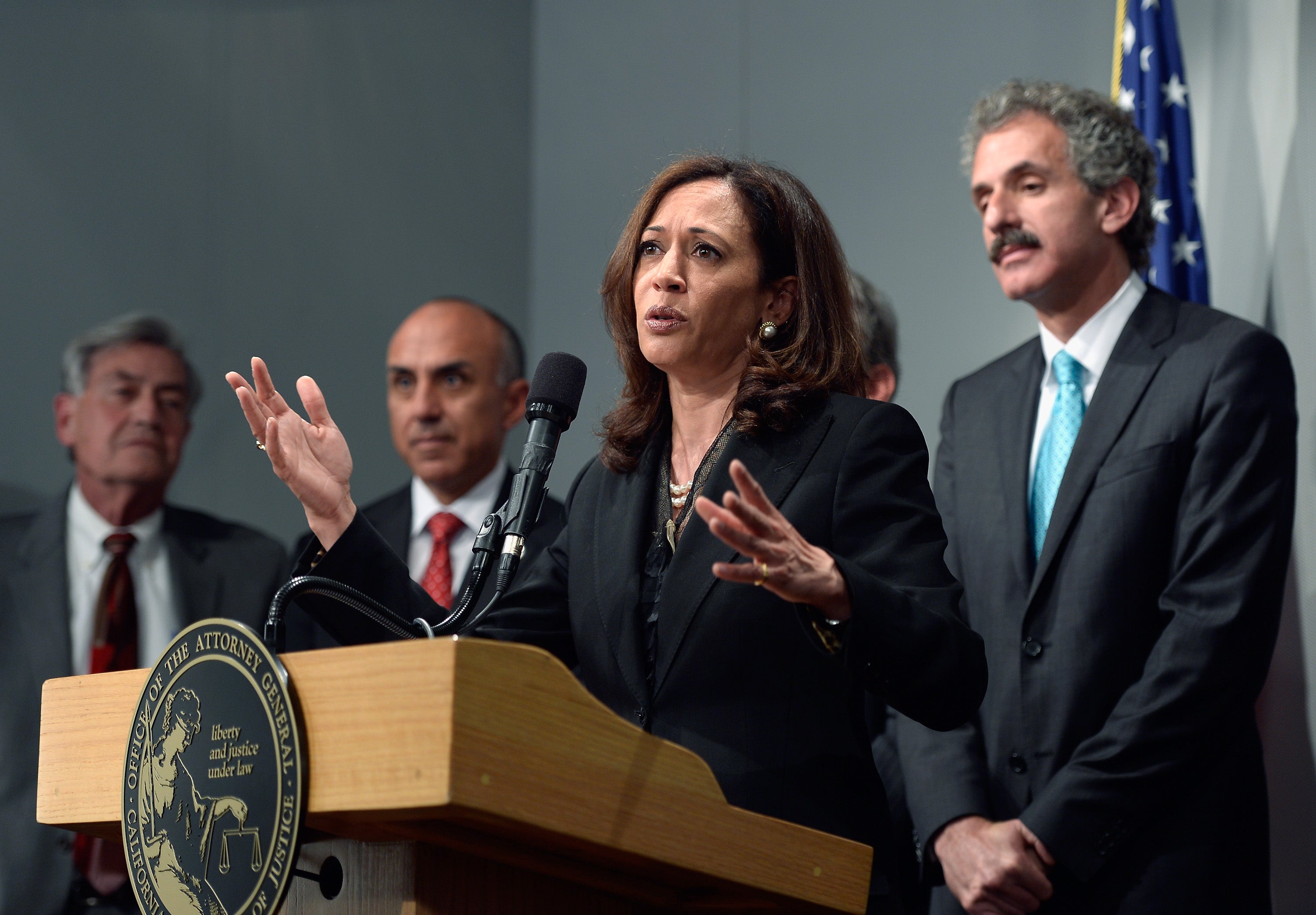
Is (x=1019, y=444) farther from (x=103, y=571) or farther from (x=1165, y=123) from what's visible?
(x=103, y=571)

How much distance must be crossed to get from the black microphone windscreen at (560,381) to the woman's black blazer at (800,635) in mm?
205

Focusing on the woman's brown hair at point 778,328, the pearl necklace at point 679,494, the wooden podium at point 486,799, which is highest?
the woman's brown hair at point 778,328

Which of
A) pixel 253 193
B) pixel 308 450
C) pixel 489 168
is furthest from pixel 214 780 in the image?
pixel 489 168

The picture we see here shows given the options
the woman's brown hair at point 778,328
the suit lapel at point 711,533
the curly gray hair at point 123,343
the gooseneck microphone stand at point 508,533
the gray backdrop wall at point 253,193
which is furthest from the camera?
the gray backdrop wall at point 253,193

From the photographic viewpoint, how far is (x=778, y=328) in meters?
1.96

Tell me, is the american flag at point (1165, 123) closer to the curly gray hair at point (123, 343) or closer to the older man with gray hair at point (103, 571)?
the older man with gray hair at point (103, 571)

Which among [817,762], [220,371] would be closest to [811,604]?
[817,762]

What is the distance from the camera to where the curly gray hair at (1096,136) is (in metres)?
3.01

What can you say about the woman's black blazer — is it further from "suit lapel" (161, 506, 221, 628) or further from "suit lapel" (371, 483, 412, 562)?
"suit lapel" (161, 506, 221, 628)

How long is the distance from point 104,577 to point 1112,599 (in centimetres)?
254

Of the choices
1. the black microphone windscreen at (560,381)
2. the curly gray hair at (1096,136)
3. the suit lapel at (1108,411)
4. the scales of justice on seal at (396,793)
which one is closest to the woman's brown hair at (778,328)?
the black microphone windscreen at (560,381)

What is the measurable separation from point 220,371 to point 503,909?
3410 mm

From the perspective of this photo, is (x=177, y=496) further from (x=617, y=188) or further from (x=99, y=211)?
(x=617, y=188)

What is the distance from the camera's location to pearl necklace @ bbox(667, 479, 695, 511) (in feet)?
6.12
